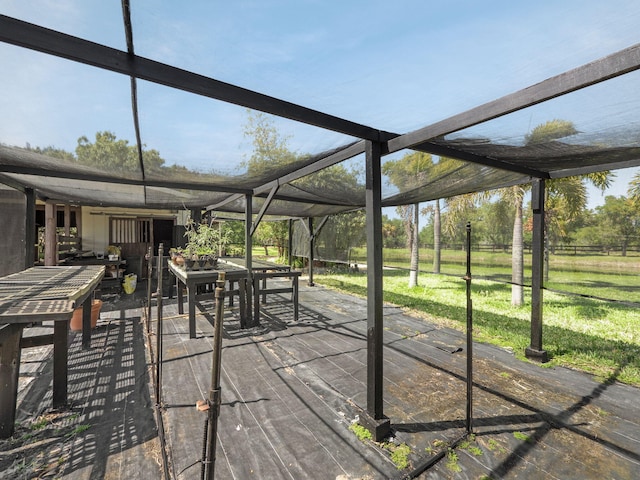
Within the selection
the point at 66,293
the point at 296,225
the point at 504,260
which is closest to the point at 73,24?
the point at 66,293

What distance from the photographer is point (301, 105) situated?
1.76 m

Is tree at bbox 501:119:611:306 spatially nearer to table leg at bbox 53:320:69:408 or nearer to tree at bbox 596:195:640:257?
tree at bbox 596:195:640:257

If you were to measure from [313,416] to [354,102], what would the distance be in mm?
2273

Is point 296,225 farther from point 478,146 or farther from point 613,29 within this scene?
point 613,29

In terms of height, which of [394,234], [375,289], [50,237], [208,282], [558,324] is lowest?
[558,324]

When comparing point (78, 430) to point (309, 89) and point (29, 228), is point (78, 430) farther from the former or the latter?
point (29, 228)

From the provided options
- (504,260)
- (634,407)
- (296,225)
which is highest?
(296,225)

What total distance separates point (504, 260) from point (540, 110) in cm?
992

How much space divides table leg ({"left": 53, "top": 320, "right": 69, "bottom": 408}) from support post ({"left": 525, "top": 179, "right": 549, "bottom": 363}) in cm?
454

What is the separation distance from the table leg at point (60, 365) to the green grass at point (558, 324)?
4.57 metres

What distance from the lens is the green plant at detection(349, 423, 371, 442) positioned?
2.01 m

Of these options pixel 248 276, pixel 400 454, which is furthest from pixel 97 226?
pixel 400 454

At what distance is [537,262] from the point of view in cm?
323

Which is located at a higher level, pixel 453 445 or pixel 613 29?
pixel 613 29
